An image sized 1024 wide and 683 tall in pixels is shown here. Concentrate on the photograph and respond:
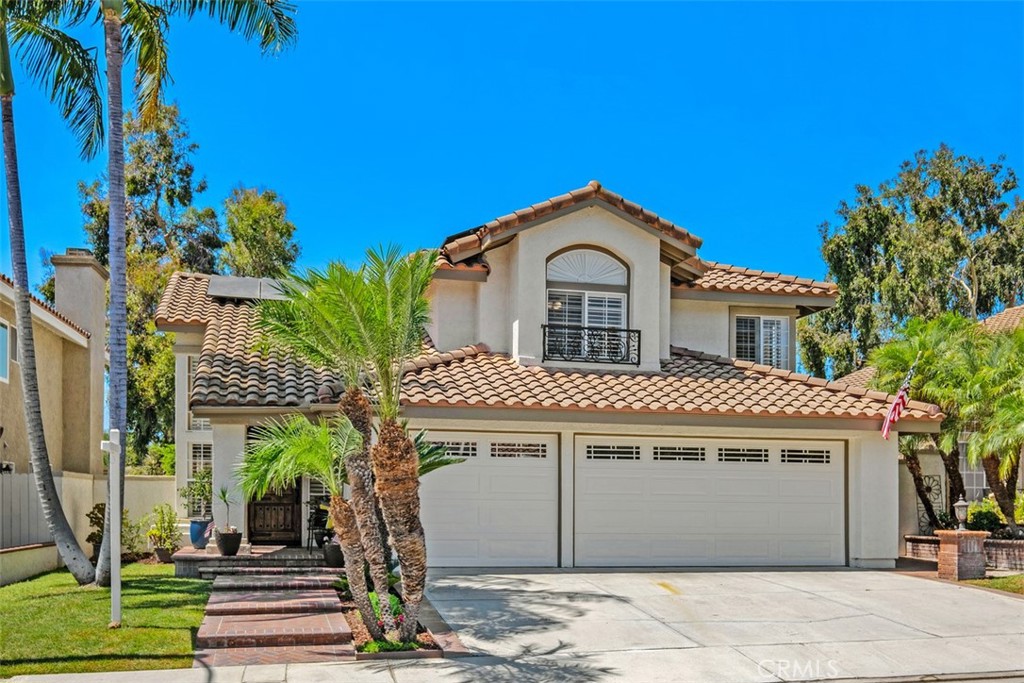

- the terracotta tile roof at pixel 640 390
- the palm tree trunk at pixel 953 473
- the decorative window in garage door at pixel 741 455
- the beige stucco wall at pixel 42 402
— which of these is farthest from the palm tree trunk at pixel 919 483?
the beige stucco wall at pixel 42 402

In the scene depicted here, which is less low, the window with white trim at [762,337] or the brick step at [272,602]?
the window with white trim at [762,337]

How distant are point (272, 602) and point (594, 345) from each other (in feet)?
27.5

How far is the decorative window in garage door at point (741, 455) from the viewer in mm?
17438

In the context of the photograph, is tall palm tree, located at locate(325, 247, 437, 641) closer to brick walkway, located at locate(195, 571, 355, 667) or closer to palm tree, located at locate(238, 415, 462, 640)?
palm tree, located at locate(238, 415, 462, 640)

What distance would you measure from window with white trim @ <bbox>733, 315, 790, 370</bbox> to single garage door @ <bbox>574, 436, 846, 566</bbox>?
345 centimetres

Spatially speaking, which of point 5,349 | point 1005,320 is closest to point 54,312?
point 5,349

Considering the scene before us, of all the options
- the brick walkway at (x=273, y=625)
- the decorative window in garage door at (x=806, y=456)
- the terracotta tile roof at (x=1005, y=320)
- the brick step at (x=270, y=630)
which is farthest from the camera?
the terracotta tile roof at (x=1005, y=320)

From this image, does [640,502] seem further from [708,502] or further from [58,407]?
[58,407]

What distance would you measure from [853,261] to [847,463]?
20.4 meters

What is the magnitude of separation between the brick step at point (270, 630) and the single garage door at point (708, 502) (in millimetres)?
6517

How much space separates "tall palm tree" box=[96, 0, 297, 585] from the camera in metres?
13.9

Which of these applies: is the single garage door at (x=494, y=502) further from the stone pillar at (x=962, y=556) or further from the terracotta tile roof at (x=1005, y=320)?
the terracotta tile roof at (x=1005, y=320)

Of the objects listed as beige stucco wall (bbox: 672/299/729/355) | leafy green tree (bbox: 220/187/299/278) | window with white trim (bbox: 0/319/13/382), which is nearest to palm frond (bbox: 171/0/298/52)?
window with white trim (bbox: 0/319/13/382)

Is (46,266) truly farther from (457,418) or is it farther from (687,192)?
(457,418)
